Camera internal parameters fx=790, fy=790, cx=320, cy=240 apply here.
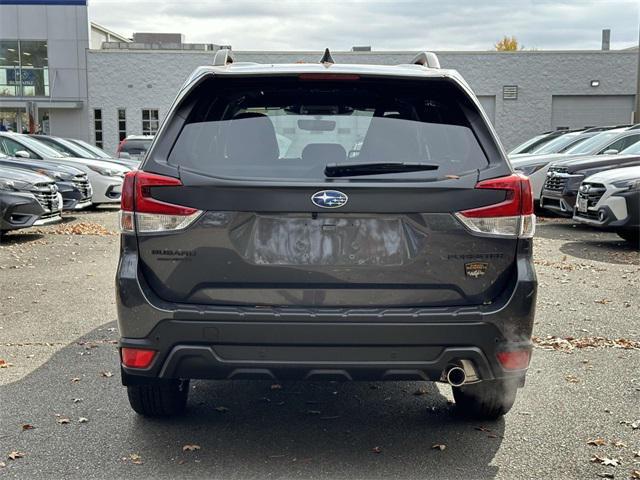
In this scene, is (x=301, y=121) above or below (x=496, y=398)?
above

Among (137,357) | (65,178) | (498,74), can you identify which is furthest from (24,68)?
(137,357)

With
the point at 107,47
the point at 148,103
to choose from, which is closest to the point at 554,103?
the point at 148,103

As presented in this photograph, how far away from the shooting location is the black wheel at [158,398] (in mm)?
4238

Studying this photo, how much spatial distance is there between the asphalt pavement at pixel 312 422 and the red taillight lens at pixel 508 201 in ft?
4.06

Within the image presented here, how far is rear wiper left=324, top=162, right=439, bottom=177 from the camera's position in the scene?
3586mm

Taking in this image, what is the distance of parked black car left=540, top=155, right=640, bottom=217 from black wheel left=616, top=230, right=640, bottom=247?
1788 mm

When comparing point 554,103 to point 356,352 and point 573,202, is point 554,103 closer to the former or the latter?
point 573,202

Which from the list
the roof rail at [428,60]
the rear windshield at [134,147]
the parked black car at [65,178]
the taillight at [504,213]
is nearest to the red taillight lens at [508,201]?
the taillight at [504,213]

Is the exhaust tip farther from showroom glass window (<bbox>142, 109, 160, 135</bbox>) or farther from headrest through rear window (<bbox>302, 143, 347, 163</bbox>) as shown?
showroom glass window (<bbox>142, 109, 160, 135</bbox>)

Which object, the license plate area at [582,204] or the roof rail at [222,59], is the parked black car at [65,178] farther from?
the roof rail at [222,59]

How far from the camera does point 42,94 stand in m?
40.0

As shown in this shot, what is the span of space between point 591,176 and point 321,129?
29.9ft

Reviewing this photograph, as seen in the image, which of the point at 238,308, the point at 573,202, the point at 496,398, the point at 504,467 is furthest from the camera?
the point at 573,202

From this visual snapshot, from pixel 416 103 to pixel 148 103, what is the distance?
36.8m
